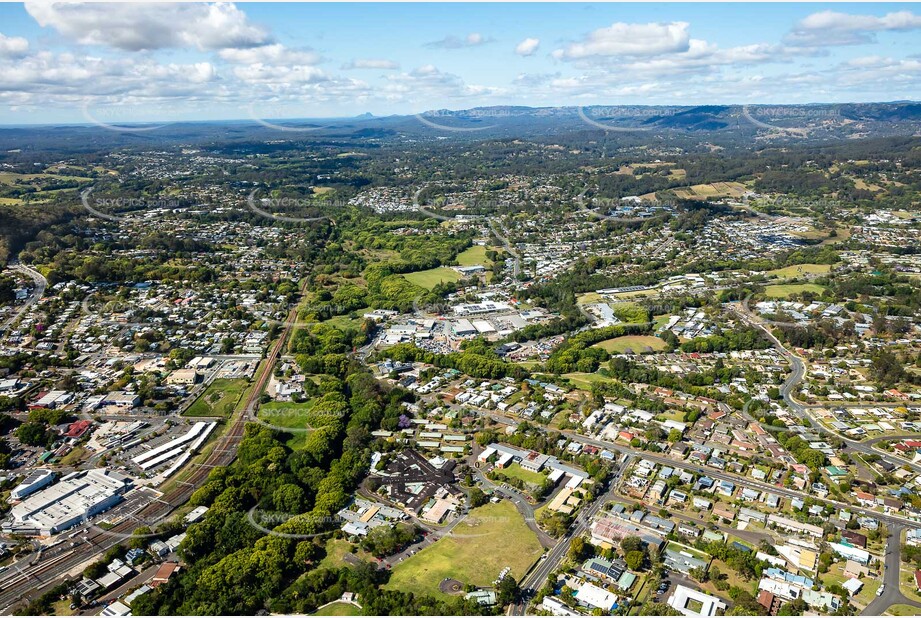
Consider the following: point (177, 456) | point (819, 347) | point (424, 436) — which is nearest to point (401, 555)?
point (424, 436)

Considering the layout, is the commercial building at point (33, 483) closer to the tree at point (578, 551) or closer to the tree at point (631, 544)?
the tree at point (578, 551)

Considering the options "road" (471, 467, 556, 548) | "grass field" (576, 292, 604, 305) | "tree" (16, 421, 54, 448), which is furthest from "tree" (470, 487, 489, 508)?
"grass field" (576, 292, 604, 305)

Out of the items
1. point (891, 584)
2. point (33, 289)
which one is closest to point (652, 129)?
point (33, 289)

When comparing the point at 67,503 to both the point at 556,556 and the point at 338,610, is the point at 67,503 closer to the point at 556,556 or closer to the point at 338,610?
the point at 338,610

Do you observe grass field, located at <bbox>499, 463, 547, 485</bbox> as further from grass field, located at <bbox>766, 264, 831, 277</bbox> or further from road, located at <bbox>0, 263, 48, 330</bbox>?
grass field, located at <bbox>766, 264, 831, 277</bbox>

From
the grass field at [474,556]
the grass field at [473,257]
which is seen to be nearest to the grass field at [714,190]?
the grass field at [473,257]

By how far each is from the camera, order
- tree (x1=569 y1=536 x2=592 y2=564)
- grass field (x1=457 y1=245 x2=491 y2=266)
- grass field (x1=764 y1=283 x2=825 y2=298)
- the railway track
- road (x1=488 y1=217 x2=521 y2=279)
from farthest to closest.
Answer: grass field (x1=457 y1=245 x2=491 y2=266) < road (x1=488 y1=217 x2=521 y2=279) < grass field (x1=764 y1=283 x2=825 y2=298) < tree (x1=569 y1=536 x2=592 y2=564) < the railway track
